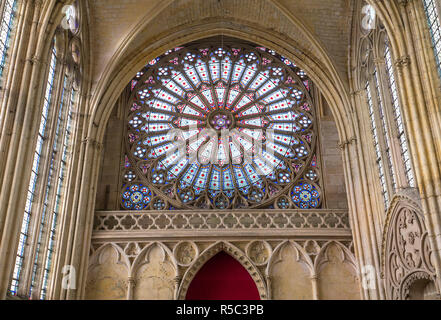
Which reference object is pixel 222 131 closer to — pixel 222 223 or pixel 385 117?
pixel 222 223

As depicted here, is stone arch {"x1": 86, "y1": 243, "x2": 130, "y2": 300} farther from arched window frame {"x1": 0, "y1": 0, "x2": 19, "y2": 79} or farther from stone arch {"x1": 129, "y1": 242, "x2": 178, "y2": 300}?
arched window frame {"x1": 0, "y1": 0, "x2": 19, "y2": 79}

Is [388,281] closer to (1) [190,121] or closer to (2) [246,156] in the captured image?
(2) [246,156]

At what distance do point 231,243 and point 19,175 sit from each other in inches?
261

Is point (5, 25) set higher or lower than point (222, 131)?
lower

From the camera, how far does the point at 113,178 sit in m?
15.4

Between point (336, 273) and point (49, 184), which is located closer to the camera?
point (49, 184)

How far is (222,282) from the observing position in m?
13.8

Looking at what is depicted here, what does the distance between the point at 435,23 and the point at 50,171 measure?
8817 millimetres

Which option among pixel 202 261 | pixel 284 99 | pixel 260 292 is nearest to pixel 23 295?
pixel 202 261

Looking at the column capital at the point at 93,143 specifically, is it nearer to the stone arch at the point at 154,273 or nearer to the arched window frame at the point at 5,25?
the stone arch at the point at 154,273

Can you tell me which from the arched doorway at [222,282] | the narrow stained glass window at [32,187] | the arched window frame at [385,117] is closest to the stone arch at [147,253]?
the arched doorway at [222,282]

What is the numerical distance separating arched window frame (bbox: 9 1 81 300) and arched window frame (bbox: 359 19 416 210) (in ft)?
24.9

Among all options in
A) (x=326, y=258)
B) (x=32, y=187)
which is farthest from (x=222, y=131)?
(x=32, y=187)

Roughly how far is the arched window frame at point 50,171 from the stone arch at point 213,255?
361cm
